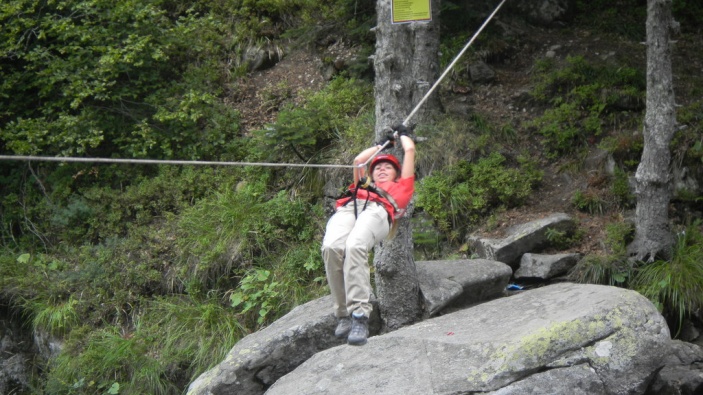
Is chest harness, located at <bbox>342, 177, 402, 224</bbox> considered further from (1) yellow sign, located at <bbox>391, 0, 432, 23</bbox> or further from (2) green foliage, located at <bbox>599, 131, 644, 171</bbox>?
(2) green foliage, located at <bbox>599, 131, 644, 171</bbox>

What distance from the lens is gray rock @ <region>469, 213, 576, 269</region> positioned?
7918 millimetres

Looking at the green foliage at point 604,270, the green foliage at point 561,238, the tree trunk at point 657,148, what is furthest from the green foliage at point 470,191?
the tree trunk at point 657,148

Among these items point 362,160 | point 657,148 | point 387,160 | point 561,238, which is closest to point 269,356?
point 362,160

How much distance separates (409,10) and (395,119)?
0.91m

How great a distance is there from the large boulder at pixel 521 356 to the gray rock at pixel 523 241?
1.81m

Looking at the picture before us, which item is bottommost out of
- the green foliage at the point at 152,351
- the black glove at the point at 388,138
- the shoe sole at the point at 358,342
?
the green foliage at the point at 152,351

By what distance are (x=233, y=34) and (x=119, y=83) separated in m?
1.96

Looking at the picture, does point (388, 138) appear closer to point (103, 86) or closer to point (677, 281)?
point (677, 281)

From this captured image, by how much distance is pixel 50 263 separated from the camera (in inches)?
398

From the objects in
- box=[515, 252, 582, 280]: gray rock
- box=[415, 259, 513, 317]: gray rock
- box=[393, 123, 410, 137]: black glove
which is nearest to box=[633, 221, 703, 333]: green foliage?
box=[515, 252, 582, 280]: gray rock

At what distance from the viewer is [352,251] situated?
5672 millimetres

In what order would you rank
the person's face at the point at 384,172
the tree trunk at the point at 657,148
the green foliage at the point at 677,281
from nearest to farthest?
1. the person's face at the point at 384,172
2. the green foliage at the point at 677,281
3. the tree trunk at the point at 657,148

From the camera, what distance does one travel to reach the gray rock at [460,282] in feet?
22.6

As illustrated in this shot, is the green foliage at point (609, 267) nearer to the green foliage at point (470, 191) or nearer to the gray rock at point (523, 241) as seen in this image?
the gray rock at point (523, 241)
